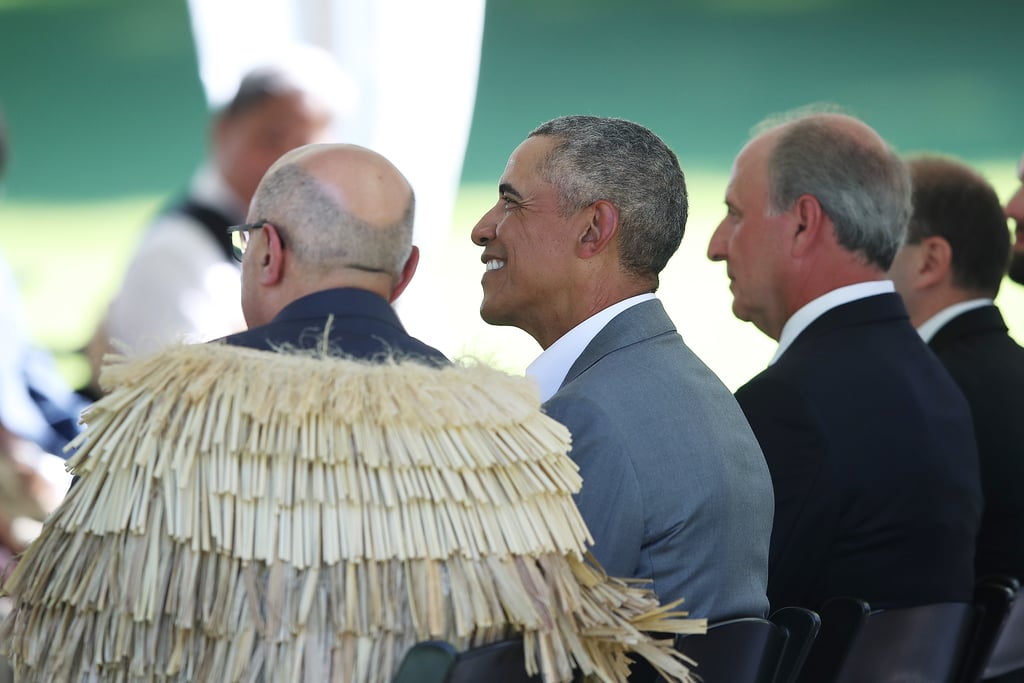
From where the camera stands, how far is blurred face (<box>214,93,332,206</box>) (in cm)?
339

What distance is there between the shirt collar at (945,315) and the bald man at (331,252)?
1.58 m

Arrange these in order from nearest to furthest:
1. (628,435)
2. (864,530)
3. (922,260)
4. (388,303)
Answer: (388,303), (628,435), (864,530), (922,260)

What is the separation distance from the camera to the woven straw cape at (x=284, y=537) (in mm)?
1238

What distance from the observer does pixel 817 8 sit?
6.34 m

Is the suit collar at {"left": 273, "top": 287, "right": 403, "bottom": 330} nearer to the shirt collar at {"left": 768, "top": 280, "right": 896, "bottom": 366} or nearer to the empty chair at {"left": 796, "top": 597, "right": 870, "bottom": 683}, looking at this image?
the empty chair at {"left": 796, "top": 597, "right": 870, "bottom": 683}

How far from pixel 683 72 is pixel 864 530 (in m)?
4.52

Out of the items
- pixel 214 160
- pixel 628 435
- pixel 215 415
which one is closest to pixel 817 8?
pixel 214 160

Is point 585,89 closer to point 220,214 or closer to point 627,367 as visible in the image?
point 220,214

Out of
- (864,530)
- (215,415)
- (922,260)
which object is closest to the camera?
(215,415)

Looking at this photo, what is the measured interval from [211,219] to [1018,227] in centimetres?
197

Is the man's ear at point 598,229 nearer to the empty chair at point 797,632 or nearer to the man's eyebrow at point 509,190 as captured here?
the man's eyebrow at point 509,190

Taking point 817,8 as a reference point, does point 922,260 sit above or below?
below

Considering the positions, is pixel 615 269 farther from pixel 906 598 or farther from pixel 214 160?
pixel 214 160

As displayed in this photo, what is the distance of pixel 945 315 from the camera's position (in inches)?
108
